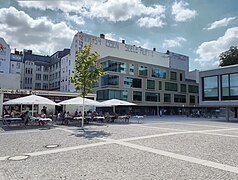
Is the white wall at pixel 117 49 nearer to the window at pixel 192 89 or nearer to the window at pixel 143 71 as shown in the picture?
the window at pixel 143 71

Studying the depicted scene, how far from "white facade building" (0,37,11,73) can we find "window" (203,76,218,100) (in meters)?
50.0

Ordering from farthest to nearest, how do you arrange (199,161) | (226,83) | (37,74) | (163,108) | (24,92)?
1. (37,74)
2. (163,108)
3. (226,83)
4. (24,92)
5. (199,161)

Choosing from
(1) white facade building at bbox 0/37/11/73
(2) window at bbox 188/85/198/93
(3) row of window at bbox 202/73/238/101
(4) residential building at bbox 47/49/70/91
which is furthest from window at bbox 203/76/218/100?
(1) white facade building at bbox 0/37/11/73

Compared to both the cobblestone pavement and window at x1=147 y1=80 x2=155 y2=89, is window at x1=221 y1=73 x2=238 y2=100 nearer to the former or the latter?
window at x1=147 y1=80 x2=155 y2=89

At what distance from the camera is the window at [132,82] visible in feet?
161

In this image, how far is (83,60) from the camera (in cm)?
1909

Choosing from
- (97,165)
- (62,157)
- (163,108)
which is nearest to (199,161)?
(97,165)

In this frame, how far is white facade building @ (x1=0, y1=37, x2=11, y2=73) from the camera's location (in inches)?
2252

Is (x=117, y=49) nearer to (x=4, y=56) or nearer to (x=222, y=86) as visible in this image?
(x=4, y=56)

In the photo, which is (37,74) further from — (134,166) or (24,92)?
(134,166)

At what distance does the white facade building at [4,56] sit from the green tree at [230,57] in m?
56.2

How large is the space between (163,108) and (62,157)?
169 feet

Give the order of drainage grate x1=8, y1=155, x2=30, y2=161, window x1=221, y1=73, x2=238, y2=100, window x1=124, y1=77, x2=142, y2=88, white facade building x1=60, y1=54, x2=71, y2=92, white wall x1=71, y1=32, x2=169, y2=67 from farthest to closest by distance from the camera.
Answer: white facade building x1=60, y1=54, x2=71, y2=92 → white wall x1=71, y1=32, x2=169, y2=67 → window x1=124, y1=77, x2=142, y2=88 → window x1=221, y1=73, x2=238, y2=100 → drainage grate x1=8, y1=155, x2=30, y2=161

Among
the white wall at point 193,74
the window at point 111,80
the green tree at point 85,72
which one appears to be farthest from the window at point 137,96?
the white wall at point 193,74
